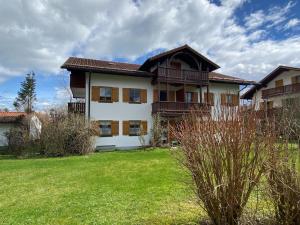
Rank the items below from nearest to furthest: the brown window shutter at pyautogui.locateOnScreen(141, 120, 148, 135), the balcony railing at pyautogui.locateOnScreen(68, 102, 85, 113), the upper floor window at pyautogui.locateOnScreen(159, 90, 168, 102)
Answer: the balcony railing at pyautogui.locateOnScreen(68, 102, 85, 113)
the brown window shutter at pyautogui.locateOnScreen(141, 120, 148, 135)
the upper floor window at pyautogui.locateOnScreen(159, 90, 168, 102)

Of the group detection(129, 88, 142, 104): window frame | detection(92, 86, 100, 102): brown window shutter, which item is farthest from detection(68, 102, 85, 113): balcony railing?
detection(129, 88, 142, 104): window frame

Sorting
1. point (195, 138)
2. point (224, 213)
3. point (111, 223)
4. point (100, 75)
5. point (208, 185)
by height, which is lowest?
point (111, 223)

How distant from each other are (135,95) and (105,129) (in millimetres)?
3881

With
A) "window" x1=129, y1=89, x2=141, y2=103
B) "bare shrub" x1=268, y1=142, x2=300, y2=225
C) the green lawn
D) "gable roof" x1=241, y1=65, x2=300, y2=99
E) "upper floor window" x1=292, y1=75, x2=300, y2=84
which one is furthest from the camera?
"gable roof" x1=241, y1=65, x2=300, y2=99

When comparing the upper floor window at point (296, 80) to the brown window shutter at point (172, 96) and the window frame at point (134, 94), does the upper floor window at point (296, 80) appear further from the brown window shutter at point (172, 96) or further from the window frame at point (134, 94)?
the window frame at point (134, 94)

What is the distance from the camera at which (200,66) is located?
24109mm

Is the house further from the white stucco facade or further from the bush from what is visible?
the bush

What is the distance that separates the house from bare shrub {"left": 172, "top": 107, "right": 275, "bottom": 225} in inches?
655

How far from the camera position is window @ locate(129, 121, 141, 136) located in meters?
22.0

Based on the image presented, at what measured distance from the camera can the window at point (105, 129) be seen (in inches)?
826

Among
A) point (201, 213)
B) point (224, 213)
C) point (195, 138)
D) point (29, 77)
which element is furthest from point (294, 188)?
point (29, 77)

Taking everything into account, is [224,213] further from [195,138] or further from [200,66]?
[200,66]

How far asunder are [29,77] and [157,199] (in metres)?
56.2

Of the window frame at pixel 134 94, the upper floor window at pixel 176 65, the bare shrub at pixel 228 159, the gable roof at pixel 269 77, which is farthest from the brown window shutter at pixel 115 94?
the bare shrub at pixel 228 159
